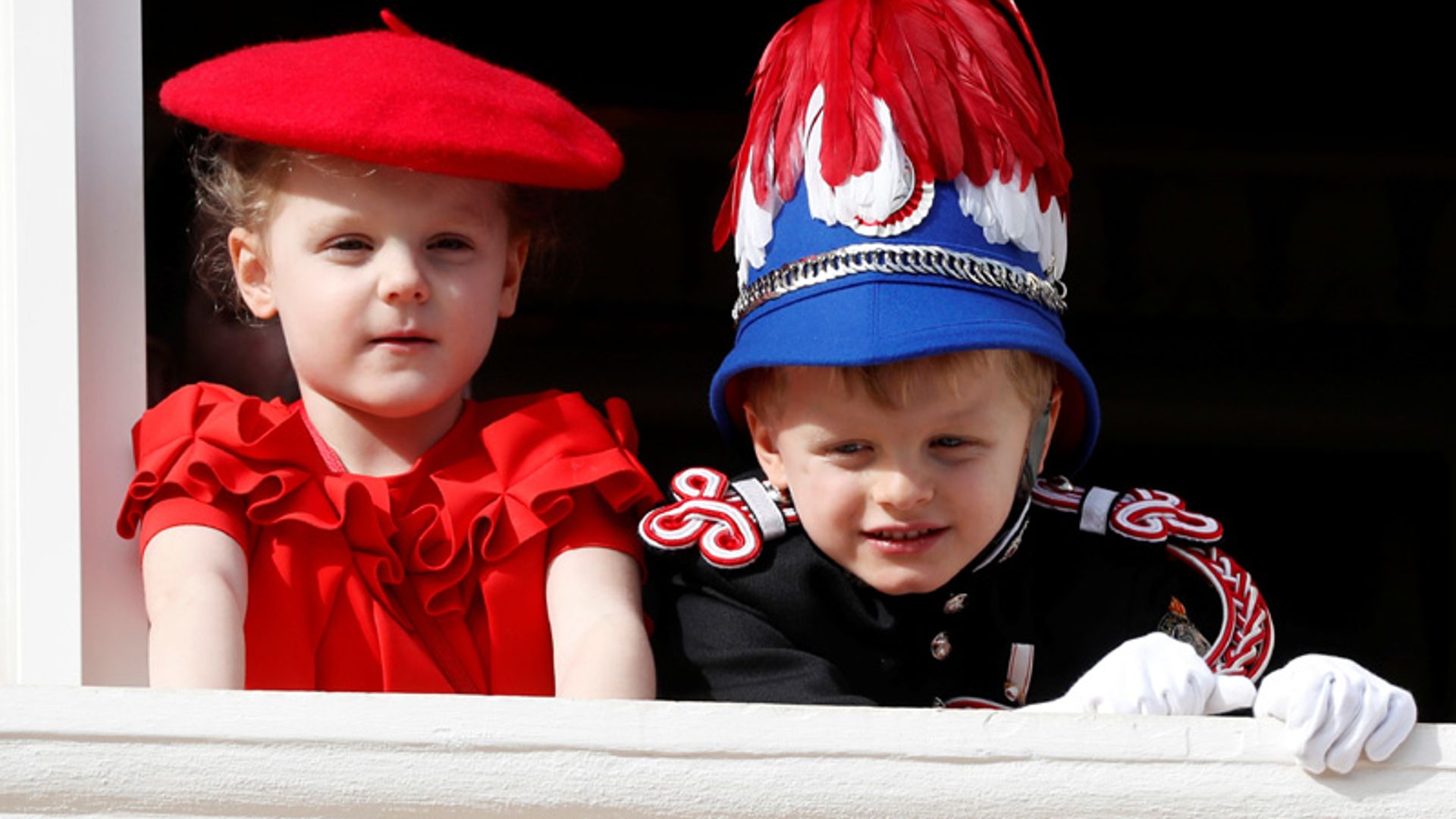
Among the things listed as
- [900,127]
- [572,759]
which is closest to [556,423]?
[900,127]

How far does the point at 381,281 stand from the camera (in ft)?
6.19

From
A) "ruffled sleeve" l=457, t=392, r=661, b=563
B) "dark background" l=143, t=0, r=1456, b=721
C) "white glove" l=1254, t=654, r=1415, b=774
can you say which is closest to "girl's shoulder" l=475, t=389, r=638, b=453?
"ruffled sleeve" l=457, t=392, r=661, b=563

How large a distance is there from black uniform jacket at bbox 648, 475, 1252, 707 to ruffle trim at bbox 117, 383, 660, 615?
0.37 feet

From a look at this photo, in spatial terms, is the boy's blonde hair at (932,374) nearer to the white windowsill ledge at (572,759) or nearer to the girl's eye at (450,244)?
the girl's eye at (450,244)

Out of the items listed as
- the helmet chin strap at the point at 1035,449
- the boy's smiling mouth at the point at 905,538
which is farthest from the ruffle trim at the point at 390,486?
the helmet chin strap at the point at 1035,449

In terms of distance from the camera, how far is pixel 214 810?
4.75 feet

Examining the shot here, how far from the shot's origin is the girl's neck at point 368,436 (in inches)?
77.1

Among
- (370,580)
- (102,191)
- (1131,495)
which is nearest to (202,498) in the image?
(370,580)

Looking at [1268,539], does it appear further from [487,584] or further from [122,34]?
[122,34]

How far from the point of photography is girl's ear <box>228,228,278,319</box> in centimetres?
200

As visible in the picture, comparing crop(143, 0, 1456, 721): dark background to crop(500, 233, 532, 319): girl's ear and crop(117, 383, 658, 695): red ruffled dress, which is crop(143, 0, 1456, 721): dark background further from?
crop(117, 383, 658, 695): red ruffled dress

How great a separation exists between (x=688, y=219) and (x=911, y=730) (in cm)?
197

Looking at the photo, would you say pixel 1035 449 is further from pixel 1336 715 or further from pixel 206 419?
pixel 206 419

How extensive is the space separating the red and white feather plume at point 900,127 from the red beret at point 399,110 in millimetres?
170
